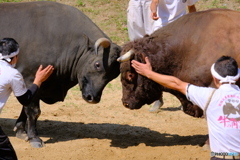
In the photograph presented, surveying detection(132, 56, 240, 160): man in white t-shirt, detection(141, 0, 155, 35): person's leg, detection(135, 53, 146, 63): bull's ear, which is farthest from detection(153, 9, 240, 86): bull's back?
detection(141, 0, 155, 35): person's leg

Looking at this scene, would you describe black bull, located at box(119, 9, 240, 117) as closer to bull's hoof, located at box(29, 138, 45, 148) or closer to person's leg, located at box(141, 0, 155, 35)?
bull's hoof, located at box(29, 138, 45, 148)

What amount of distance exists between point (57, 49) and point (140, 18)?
2.33 meters

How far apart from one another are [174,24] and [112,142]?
7.24 feet

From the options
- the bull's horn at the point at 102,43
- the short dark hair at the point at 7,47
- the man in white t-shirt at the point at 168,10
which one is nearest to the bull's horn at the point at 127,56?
the bull's horn at the point at 102,43

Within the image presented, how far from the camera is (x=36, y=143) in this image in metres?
7.59

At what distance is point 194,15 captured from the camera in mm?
7047

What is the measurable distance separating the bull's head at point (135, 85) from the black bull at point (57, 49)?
57 centimetres

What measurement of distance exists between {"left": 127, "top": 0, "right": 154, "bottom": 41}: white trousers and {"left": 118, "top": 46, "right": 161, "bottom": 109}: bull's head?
233 cm

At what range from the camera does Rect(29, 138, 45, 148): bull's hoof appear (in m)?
7.56

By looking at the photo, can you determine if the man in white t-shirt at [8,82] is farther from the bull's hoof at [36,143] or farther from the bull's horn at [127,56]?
the bull's hoof at [36,143]

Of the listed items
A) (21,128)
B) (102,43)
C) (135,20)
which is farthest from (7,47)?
(135,20)

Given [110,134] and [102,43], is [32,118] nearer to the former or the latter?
[110,134]

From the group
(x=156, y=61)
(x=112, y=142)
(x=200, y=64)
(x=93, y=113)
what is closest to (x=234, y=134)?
(x=200, y=64)

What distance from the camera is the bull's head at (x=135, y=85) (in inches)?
277
